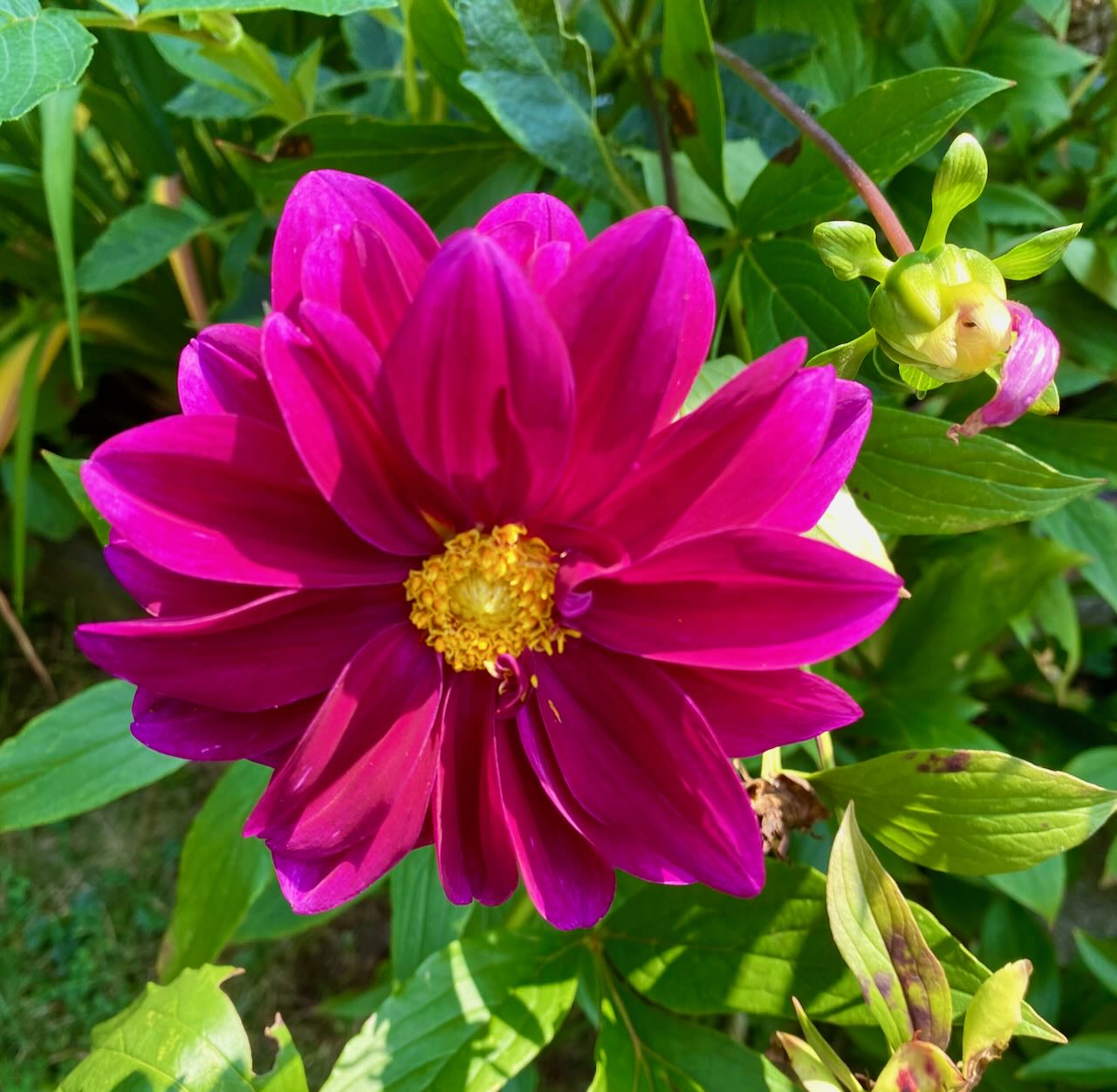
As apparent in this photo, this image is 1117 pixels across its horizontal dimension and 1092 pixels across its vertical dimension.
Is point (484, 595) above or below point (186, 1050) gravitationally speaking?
above

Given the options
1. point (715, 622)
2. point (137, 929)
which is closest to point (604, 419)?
point (715, 622)

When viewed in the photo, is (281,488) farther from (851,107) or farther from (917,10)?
(917,10)

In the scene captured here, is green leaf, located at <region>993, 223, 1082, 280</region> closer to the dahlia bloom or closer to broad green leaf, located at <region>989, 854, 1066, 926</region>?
the dahlia bloom

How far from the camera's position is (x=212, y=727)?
0.47m

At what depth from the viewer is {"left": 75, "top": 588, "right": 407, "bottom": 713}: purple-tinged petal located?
1.35 ft

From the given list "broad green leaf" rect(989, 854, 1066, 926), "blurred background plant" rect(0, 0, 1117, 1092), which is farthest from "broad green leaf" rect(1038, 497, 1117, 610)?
"broad green leaf" rect(989, 854, 1066, 926)

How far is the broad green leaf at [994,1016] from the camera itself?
0.42m

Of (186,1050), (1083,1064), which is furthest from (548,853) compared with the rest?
(1083,1064)

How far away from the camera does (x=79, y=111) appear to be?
1244mm

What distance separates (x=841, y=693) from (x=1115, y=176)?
671mm

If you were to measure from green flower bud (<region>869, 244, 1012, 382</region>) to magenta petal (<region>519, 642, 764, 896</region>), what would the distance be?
188 mm

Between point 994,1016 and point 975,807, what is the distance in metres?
0.13

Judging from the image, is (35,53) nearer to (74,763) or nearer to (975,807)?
(74,763)

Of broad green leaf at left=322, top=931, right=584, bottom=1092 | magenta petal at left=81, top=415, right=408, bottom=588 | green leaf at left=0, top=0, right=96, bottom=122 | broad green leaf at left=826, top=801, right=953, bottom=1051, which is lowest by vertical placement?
broad green leaf at left=322, top=931, right=584, bottom=1092
